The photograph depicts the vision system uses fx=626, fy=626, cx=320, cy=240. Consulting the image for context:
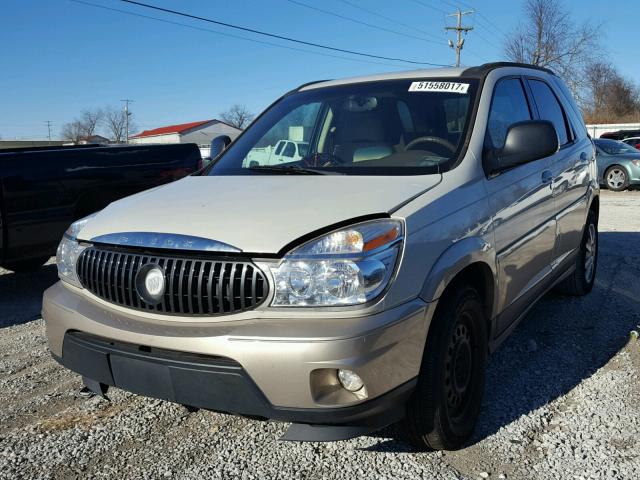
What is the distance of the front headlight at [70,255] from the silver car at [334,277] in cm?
1

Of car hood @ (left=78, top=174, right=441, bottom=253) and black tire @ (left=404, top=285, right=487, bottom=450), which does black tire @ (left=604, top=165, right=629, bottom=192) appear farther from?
car hood @ (left=78, top=174, right=441, bottom=253)

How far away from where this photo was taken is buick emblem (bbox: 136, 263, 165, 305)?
2.55 meters

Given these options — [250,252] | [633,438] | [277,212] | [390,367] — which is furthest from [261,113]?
[633,438]

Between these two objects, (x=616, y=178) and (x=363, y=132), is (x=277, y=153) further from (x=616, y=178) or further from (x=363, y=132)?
(x=616, y=178)

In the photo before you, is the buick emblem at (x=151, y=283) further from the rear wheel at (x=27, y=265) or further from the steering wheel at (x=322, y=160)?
the rear wheel at (x=27, y=265)

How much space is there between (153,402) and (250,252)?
1.57m

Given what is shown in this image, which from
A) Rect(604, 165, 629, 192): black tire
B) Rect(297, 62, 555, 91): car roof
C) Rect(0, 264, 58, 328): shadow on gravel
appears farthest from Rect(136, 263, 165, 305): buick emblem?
Rect(604, 165, 629, 192): black tire

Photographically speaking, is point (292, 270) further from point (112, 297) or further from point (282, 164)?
point (282, 164)

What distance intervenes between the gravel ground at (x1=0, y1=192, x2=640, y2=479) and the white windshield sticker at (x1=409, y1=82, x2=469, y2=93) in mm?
1761

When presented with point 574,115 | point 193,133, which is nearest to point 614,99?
point 193,133

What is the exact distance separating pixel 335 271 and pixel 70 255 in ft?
4.63

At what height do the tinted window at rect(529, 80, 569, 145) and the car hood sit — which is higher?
the tinted window at rect(529, 80, 569, 145)

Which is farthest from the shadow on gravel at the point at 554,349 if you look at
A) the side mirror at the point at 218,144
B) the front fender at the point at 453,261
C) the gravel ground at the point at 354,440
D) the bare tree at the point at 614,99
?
the bare tree at the point at 614,99

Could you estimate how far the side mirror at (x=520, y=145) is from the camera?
10.7 ft
